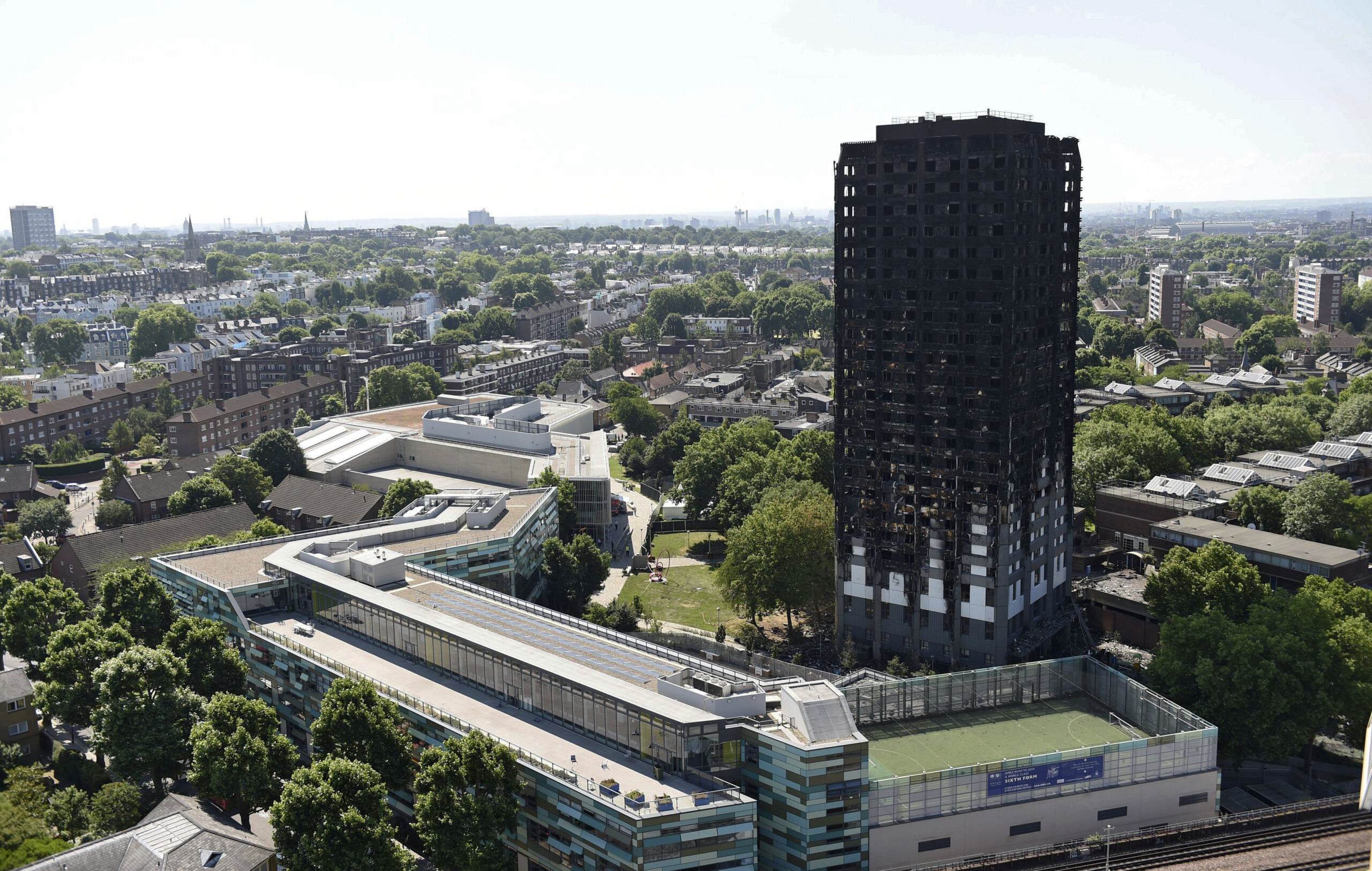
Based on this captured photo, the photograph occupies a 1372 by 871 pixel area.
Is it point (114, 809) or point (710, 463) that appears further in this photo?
point (710, 463)

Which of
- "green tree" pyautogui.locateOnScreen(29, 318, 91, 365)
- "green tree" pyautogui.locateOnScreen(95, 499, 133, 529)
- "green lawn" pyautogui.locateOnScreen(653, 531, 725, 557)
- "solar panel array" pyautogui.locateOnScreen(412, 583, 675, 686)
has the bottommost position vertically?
"green lawn" pyautogui.locateOnScreen(653, 531, 725, 557)

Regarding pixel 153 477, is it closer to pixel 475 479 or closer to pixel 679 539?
pixel 475 479

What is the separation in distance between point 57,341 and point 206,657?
155935 mm

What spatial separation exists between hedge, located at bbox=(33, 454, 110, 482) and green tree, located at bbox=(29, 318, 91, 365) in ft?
233

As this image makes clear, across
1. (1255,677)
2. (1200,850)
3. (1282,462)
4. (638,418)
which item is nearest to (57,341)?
(638,418)

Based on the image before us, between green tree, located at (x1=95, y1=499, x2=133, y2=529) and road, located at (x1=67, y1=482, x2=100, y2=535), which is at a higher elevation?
green tree, located at (x1=95, y1=499, x2=133, y2=529)

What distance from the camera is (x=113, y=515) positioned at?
9944 centimetres

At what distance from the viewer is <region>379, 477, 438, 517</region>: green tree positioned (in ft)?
294

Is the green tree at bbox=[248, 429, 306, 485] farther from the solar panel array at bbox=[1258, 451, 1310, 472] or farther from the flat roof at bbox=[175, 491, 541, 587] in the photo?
the solar panel array at bbox=[1258, 451, 1310, 472]

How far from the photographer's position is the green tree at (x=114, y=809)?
5066 cm

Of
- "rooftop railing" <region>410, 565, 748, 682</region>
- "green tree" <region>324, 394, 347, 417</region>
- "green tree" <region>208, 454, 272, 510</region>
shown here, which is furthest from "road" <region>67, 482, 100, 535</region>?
"rooftop railing" <region>410, 565, 748, 682</region>

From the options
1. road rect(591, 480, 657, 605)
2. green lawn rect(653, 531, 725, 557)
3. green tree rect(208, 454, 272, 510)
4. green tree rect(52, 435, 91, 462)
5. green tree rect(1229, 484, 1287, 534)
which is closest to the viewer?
green tree rect(1229, 484, 1287, 534)

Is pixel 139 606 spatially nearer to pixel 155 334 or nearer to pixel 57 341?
pixel 155 334

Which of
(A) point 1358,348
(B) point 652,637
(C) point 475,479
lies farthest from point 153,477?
(A) point 1358,348
